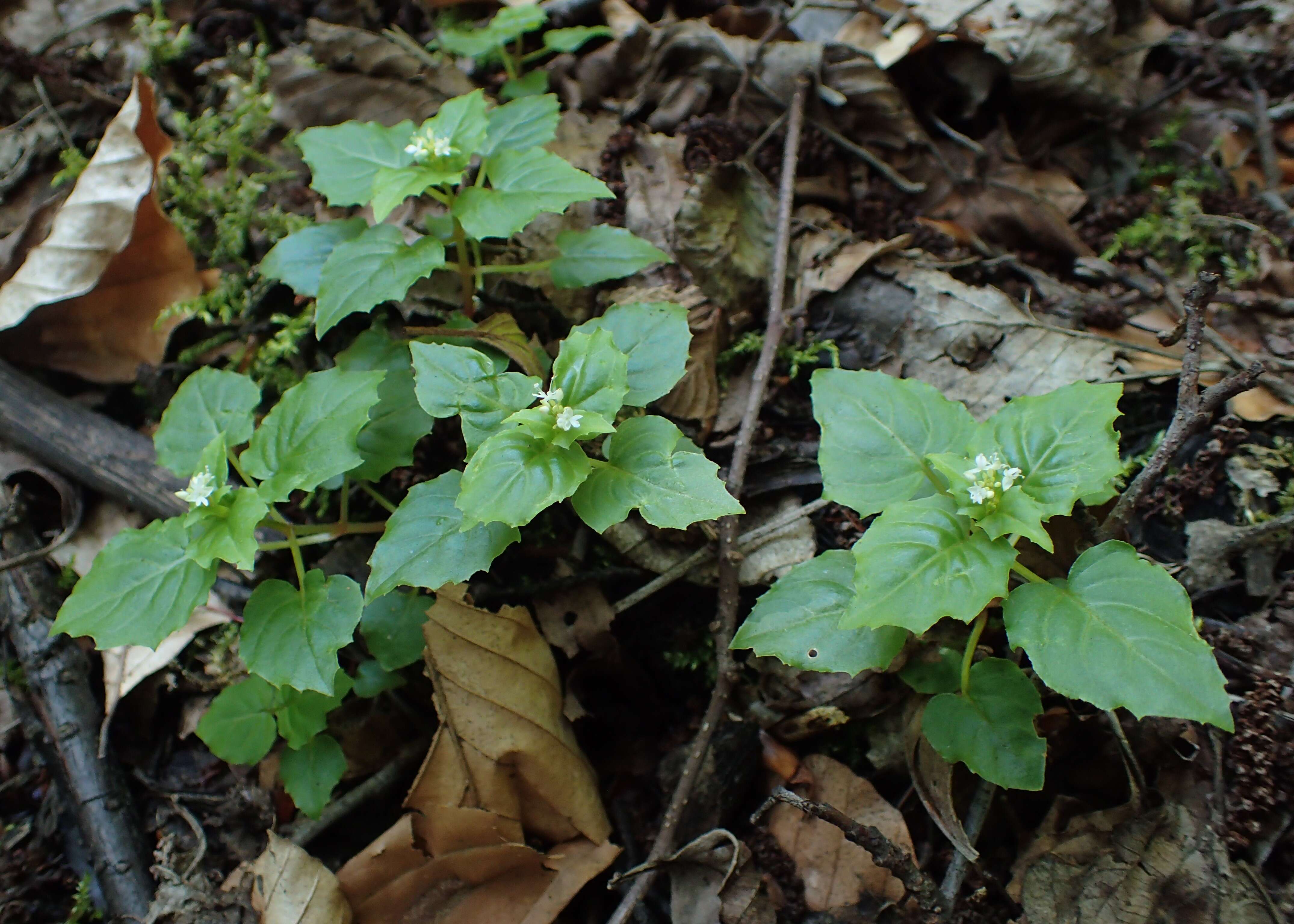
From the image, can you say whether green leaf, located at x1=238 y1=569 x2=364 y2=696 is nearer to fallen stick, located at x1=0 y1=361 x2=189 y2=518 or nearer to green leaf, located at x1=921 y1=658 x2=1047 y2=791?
fallen stick, located at x1=0 y1=361 x2=189 y2=518

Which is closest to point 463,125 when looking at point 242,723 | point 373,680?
point 373,680

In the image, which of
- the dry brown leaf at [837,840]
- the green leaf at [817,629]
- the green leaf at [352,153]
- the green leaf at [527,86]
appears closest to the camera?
the green leaf at [817,629]

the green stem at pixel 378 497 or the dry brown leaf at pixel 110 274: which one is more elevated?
the dry brown leaf at pixel 110 274

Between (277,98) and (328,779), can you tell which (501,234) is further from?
(277,98)

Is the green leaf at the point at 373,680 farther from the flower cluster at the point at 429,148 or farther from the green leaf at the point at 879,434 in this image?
the flower cluster at the point at 429,148

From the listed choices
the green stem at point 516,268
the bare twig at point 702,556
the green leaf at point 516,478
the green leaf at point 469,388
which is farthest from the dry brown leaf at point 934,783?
the green stem at point 516,268

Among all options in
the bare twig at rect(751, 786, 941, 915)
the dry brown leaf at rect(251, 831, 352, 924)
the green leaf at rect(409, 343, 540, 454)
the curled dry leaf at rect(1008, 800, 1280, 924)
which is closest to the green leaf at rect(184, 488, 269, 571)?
the green leaf at rect(409, 343, 540, 454)
